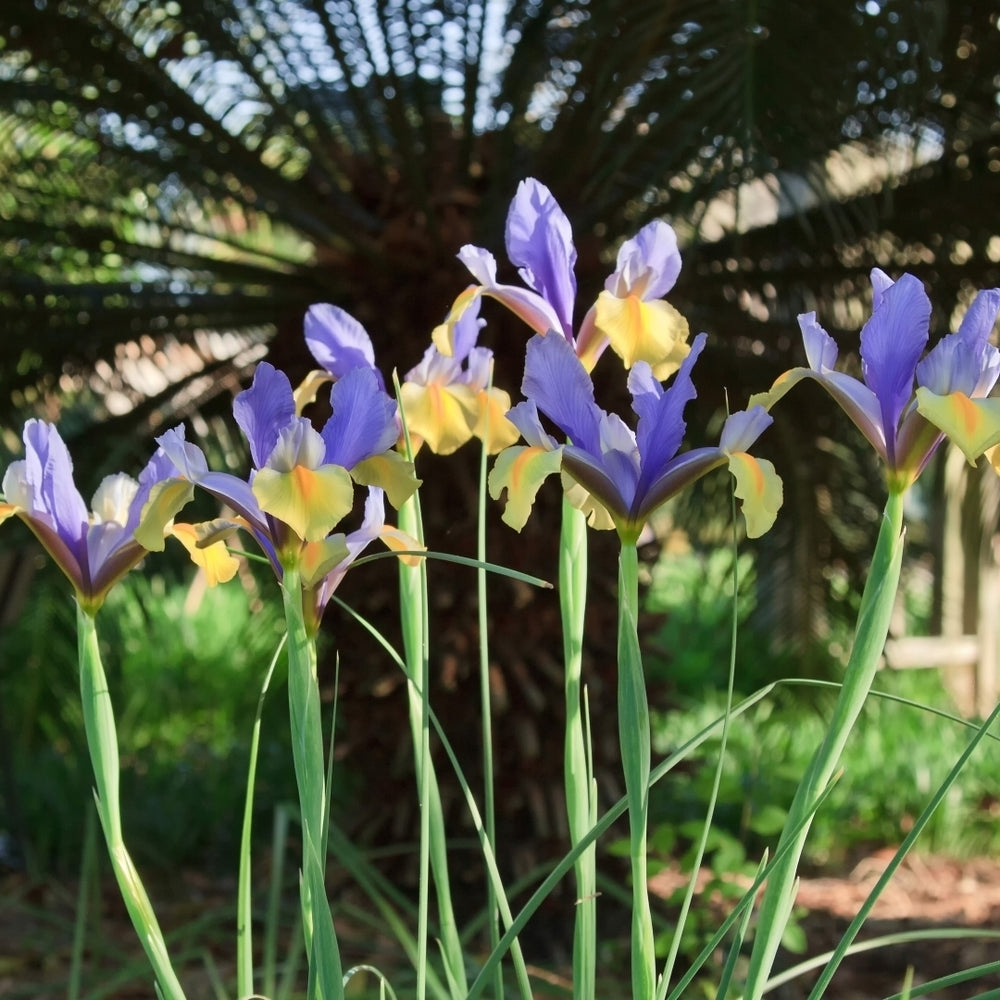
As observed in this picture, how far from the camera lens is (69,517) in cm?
79

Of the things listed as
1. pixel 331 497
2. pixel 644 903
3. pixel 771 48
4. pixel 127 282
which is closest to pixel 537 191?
pixel 331 497

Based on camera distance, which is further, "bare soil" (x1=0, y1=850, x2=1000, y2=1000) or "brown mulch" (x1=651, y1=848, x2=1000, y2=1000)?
"brown mulch" (x1=651, y1=848, x2=1000, y2=1000)

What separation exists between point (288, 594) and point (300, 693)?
6 centimetres

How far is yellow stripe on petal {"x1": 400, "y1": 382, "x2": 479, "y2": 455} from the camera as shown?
88 centimetres

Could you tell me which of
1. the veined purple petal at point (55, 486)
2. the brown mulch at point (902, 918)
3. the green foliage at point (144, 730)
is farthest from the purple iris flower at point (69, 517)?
the green foliage at point (144, 730)

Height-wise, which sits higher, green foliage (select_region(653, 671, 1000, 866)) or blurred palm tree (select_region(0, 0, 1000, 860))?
blurred palm tree (select_region(0, 0, 1000, 860))

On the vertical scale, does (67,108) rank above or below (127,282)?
above

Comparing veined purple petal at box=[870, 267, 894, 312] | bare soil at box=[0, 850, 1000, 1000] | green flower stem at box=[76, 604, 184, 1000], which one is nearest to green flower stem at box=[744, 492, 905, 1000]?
veined purple petal at box=[870, 267, 894, 312]

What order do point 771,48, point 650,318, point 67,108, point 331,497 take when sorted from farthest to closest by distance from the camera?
point 67,108
point 771,48
point 650,318
point 331,497

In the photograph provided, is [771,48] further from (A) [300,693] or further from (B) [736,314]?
(A) [300,693]

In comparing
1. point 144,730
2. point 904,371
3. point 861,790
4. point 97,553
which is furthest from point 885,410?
point 144,730

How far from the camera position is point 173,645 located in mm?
4449

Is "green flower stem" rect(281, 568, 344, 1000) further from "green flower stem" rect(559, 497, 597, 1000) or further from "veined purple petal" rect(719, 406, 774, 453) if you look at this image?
"veined purple petal" rect(719, 406, 774, 453)

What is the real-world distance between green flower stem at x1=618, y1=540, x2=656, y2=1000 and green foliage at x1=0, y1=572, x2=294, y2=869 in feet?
6.27
